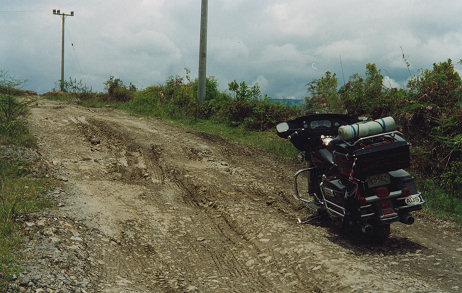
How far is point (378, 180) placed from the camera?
439cm

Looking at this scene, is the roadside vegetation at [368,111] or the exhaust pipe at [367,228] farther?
the roadside vegetation at [368,111]

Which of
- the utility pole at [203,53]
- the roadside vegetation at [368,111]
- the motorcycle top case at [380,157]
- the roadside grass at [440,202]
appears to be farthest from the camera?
the utility pole at [203,53]

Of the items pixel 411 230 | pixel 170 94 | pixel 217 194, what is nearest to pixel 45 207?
pixel 217 194

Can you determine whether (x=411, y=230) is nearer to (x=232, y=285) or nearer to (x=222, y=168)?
(x=232, y=285)

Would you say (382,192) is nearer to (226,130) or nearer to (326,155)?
(326,155)

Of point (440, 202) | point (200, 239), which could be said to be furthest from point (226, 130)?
point (200, 239)

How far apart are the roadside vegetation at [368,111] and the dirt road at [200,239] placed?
5.65 feet

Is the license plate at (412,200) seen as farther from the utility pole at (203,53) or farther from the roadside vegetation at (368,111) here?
the utility pole at (203,53)

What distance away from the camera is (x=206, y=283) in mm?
4117

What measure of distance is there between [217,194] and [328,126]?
2.39 m

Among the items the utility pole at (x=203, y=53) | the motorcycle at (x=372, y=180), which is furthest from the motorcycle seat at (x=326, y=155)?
the utility pole at (x=203, y=53)

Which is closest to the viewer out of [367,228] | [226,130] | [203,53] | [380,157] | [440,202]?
[380,157]

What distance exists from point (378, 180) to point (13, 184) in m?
5.43

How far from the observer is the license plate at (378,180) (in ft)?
14.4
